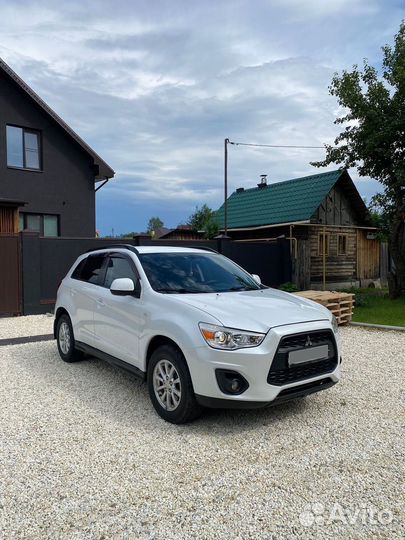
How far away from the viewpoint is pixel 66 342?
21.1ft

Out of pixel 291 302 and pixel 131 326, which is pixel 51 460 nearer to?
pixel 131 326

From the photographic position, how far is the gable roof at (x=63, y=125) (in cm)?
1559

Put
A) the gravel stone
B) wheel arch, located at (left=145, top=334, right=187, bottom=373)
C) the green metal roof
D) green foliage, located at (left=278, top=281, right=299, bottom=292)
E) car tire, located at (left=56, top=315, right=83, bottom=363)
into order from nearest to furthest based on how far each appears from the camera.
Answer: wheel arch, located at (left=145, top=334, right=187, bottom=373) < car tire, located at (left=56, top=315, right=83, bottom=363) < the gravel stone < green foliage, located at (left=278, top=281, right=299, bottom=292) < the green metal roof

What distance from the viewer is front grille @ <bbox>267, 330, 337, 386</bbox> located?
374cm

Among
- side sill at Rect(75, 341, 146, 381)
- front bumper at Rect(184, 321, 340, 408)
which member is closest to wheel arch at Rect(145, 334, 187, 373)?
side sill at Rect(75, 341, 146, 381)

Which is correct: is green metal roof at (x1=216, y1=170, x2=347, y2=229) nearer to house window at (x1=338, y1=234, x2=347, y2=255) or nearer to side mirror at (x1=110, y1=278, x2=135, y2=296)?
house window at (x1=338, y1=234, x2=347, y2=255)

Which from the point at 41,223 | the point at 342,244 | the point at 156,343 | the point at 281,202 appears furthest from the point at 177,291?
the point at 342,244

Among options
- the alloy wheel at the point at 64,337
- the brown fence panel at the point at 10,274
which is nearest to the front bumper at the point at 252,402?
the alloy wheel at the point at 64,337

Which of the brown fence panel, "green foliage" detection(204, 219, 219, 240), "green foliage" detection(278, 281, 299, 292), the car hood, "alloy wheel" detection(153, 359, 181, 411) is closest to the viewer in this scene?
the car hood

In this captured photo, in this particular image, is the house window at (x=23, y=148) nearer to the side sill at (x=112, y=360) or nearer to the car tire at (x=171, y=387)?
the side sill at (x=112, y=360)

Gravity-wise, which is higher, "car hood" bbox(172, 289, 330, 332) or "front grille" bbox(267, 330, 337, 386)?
"car hood" bbox(172, 289, 330, 332)

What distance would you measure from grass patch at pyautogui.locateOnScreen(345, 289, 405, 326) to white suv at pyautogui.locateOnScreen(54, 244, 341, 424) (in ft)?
18.3

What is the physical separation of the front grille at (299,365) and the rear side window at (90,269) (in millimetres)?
2854

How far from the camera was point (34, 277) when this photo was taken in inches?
432
